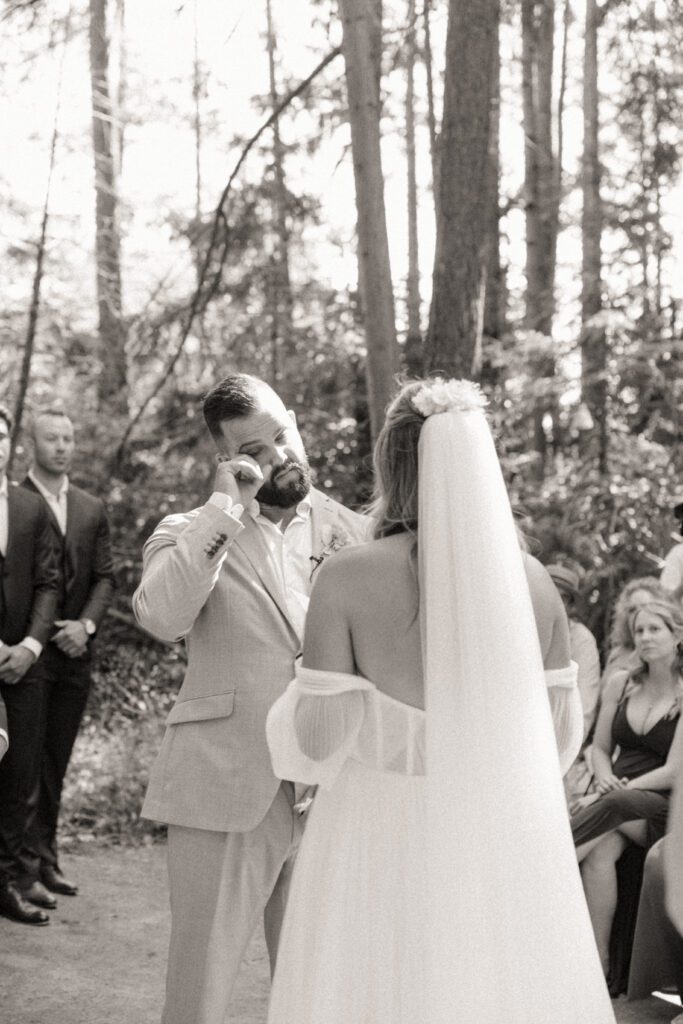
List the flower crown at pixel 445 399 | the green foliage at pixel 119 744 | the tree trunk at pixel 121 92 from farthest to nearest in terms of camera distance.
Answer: the tree trunk at pixel 121 92
the green foliage at pixel 119 744
the flower crown at pixel 445 399

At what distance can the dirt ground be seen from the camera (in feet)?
17.8

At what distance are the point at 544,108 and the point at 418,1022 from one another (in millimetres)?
14516

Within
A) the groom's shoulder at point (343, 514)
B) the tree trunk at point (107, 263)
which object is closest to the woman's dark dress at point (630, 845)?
the groom's shoulder at point (343, 514)

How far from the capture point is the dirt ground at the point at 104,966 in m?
5.42

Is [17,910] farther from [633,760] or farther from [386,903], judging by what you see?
[386,903]

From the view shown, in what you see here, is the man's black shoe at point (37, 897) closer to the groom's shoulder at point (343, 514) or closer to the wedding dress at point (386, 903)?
the groom's shoulder at point (343, 514)

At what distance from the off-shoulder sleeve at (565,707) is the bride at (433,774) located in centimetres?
23

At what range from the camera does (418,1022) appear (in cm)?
309

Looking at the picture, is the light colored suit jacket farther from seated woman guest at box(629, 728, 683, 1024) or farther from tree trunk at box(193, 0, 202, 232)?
tree trunk at box(193, 0, 202, 232)

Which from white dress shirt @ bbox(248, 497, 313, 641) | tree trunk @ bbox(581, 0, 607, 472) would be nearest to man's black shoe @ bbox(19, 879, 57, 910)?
white dress shirt @ bbox(248, 497, 313, 641)

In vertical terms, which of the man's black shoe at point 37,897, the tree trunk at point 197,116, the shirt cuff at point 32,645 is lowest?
the man's black shoe at point 37,897

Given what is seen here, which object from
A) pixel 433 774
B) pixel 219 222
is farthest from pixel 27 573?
pixel 219 222

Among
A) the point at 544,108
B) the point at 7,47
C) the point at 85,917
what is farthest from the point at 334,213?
→ the point at 85,917

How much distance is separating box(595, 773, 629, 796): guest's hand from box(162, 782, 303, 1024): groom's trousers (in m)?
2.76
